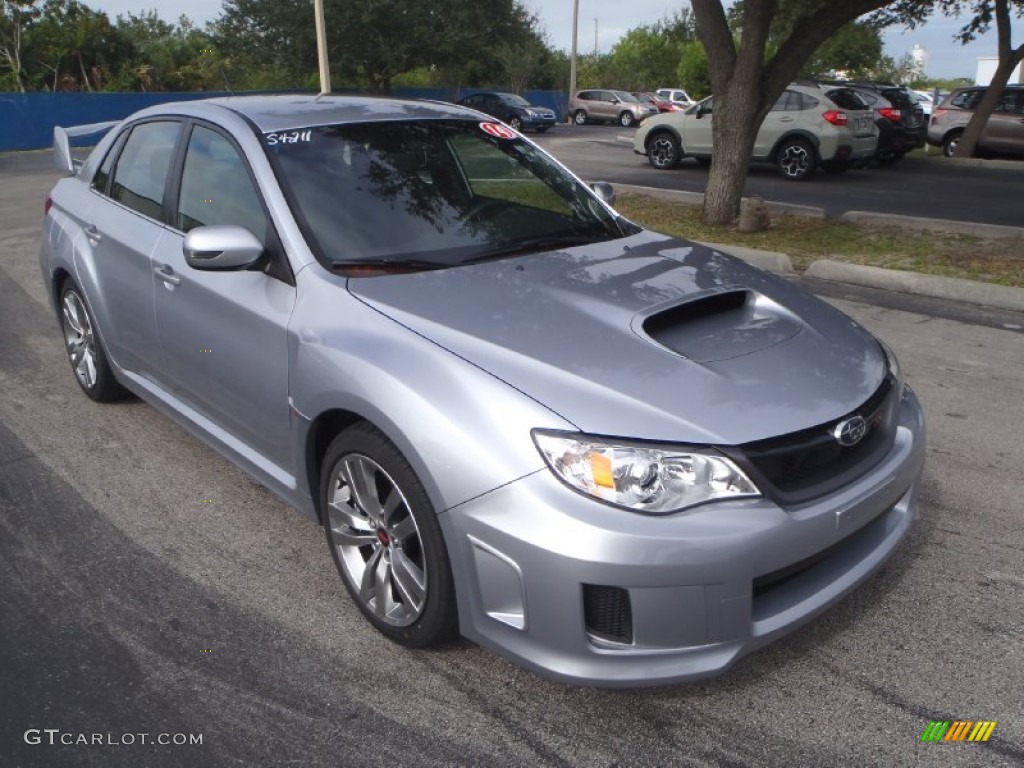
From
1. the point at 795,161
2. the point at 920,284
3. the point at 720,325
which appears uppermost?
the point at 720,325

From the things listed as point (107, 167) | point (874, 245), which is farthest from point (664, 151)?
point (107, 167)

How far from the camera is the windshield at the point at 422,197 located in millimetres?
3395

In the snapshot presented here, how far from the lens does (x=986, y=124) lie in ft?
65.8

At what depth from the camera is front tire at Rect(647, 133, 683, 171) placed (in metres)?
18.9

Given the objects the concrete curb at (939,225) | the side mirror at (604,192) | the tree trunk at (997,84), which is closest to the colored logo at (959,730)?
the side mirror at (604,192)

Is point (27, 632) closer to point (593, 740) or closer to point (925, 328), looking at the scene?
point (593, 740)

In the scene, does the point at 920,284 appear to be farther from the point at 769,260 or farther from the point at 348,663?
the point at 348,663

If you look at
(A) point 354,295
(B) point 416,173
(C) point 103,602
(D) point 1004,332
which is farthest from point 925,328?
(C) point 103,602

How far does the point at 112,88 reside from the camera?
37.0m

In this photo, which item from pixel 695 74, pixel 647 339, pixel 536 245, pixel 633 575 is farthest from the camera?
pixel 695 74

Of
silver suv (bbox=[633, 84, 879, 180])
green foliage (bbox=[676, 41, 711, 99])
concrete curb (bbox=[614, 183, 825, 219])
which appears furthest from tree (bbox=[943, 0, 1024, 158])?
green foliage (bbox=[676, 41, 711, 99])

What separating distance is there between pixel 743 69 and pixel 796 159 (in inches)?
275

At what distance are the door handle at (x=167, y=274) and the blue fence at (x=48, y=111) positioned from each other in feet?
75.2

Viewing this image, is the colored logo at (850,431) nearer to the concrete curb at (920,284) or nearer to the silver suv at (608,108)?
the concrete curb at (920,284)
